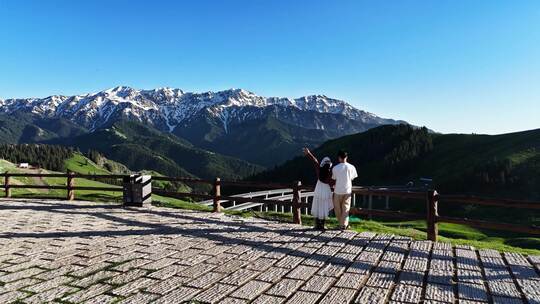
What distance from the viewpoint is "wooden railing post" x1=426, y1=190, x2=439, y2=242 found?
1290 cm

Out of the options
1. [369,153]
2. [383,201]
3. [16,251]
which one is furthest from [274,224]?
[369,153]

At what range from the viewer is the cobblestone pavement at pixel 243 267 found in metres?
7.17

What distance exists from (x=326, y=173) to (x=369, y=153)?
169 metres

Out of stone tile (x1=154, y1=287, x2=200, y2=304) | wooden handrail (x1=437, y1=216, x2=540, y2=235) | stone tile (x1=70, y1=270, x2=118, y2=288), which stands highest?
wooden handrail (x1=437, y1=216, x2=540, y2=235)

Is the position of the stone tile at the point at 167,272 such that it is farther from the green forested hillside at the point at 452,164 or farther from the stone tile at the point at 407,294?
the green forested hillside at the point at 452,164

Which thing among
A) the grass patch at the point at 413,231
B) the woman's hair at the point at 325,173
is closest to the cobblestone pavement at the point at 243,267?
the woman's hair at the point at 325,173

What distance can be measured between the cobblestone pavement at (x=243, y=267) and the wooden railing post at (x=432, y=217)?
131cm

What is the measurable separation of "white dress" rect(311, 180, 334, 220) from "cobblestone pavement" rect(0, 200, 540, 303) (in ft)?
2.40

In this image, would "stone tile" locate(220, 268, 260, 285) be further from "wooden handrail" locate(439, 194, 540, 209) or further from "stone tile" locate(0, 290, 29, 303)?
"wooden handrail" locate(439, 194, 540, 209)

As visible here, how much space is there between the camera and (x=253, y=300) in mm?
6848

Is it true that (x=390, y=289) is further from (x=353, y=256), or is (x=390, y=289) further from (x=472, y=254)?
(x=472, y=254)

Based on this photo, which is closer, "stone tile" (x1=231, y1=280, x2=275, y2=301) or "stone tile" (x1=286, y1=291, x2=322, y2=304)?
"stone tile" (x1=286, y1=291, x2=322, y2=304)

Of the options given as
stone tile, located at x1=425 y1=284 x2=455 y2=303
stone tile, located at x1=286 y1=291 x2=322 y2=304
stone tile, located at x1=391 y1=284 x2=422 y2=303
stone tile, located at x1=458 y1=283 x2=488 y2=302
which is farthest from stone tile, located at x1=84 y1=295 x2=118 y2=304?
stone tile, located at x1=458 y1=283 x2=488 y2=302

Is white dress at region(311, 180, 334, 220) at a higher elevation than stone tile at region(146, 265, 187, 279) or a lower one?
higher
